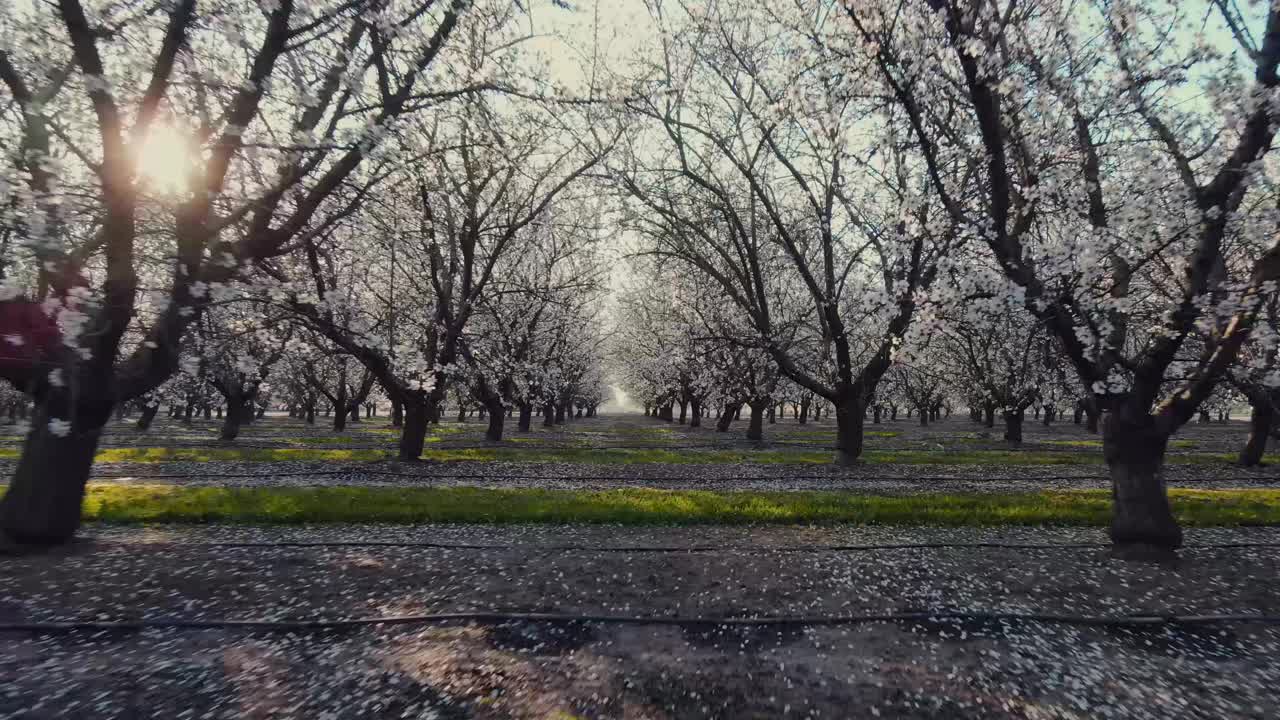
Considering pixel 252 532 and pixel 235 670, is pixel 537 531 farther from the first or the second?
pixel 235 670

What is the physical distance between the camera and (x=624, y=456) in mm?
26297

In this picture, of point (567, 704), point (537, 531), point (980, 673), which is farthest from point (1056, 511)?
point (567, 704)

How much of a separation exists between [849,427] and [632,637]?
1721 centimetres

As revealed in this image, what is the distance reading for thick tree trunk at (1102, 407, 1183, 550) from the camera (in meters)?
10.1

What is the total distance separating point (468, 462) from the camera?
2286 cm

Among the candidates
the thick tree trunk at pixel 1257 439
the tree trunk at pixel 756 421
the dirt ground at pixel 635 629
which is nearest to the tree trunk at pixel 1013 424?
the thick tree trunk at pixel 1257 439

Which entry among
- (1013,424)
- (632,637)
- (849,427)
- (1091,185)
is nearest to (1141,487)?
(1091,185)

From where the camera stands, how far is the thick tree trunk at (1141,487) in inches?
399

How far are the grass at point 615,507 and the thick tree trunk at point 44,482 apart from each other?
9.59ft

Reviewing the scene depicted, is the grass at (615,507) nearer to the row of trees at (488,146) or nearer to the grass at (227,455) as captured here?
the row of trees at (488,146)

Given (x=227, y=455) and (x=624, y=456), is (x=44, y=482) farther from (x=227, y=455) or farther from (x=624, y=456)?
(x=624, y=456)

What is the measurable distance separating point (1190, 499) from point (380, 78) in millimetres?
19475

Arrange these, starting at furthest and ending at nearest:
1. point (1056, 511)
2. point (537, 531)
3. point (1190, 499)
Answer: point (1190, 499)
point (1056, 511)
point (537, 531)

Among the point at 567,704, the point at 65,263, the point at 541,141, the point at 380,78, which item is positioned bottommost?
the point at 567,704
